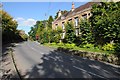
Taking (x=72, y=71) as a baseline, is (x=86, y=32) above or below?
above

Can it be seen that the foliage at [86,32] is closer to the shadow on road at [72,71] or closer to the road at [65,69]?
the road at [65,69]

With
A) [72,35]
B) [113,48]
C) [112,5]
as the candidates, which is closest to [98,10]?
[112,5]

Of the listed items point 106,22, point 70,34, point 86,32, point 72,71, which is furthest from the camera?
point 70,34

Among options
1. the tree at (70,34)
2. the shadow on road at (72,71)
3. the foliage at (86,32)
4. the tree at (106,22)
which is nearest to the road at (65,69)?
the shadow on road at (72,71)

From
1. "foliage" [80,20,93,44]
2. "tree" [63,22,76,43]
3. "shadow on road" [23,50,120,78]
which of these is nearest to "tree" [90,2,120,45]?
"foliage" [80,20,93,44]

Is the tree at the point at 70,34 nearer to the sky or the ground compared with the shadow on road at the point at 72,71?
nearer to the sky

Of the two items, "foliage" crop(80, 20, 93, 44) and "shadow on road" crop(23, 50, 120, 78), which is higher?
"foliage" crop(80, 20, 93, 44)

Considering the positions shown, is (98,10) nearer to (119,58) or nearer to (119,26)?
(119,26)

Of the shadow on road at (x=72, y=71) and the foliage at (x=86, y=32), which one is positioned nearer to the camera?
the shadow on road at (x=72, y=71)

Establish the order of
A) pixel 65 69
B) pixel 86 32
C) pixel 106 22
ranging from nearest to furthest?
pixel 65 69
pixel 106 22
pixel 86 32

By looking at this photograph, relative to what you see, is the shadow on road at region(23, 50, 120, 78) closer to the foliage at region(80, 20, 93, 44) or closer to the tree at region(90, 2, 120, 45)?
the tree at region(90, 2, 120, 45)

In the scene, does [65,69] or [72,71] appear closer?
[72,71]

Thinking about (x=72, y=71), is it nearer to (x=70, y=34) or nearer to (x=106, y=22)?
(x=106, y=22)

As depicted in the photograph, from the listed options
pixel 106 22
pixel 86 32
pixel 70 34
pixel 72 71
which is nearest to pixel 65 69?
pixel 72 71
